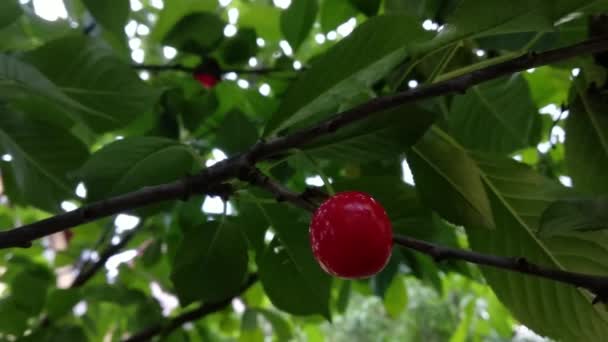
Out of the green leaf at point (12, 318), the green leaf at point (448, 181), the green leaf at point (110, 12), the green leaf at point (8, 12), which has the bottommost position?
the green leaf at point (12, 318)

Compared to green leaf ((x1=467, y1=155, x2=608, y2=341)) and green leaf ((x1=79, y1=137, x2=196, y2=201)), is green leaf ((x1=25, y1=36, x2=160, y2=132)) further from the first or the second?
green leaf ((x1=467, y1=155, x2=608, y2=341))

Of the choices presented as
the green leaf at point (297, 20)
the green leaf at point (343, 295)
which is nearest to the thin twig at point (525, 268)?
the green leaf at point (297, 20)

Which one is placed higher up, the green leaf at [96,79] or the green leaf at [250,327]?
the green leaf at [96,79]

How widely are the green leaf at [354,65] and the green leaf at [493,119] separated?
12.7 inches

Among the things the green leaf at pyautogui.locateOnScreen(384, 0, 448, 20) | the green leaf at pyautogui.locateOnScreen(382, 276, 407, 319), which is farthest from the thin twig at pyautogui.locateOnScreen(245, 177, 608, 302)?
the green leaf at pyautogui.locateOnScreen(382, 276, 407, 319)

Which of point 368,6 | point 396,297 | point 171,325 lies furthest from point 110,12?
point 396,297

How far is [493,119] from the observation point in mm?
697

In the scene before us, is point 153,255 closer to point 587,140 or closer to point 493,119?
point 493,119

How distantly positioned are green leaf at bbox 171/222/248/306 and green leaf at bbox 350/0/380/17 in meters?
0.30

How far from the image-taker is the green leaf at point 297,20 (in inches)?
28.9

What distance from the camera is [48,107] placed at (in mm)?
604

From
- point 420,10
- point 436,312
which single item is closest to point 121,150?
point 420,10

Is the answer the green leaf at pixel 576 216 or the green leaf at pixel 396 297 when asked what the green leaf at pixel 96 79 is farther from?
the green leaf at pixel 396 297

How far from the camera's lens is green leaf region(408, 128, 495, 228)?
0.44 meters
